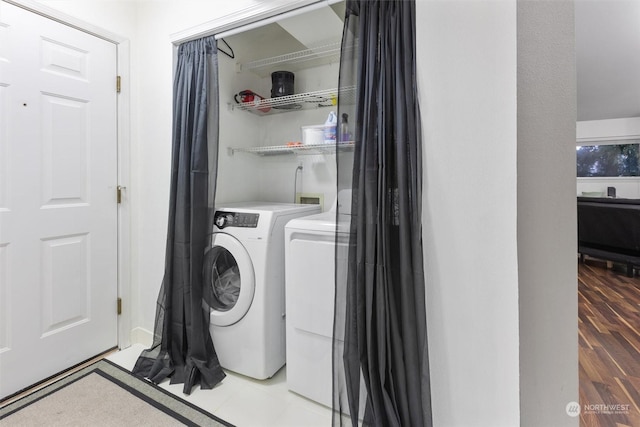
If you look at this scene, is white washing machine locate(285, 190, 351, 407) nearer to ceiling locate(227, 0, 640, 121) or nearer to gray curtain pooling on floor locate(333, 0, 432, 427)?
gray curtain pooling on floor locate(333, 0, 432, 427)

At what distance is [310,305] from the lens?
5.10 ft

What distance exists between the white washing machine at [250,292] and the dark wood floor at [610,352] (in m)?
1.58

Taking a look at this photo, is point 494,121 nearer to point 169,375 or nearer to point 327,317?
point 327,317

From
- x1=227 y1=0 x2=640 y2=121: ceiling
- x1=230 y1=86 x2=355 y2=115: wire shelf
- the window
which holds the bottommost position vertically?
x1=230 y1=86 x2=355 y2=115: wire shelf

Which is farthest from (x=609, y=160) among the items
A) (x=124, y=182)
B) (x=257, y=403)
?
(x=124, y=182)

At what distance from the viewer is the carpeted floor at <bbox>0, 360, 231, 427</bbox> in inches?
56.3

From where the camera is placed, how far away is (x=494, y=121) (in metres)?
Answer: 1.05

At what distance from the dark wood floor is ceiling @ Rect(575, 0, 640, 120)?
8.31 feet

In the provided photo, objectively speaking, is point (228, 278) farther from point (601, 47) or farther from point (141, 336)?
point (601, 47)

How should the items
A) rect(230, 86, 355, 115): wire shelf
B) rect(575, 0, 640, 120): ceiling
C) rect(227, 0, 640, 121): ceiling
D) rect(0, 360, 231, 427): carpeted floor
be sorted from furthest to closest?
rect(575, 0, 640, 120): ceiling < rect(227, 0, 640, 121): ceiling < rect(230, 86, 355, 115): wire shelf < rect(0, 360, 231, 427): carpeted floor

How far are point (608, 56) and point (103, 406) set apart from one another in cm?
526

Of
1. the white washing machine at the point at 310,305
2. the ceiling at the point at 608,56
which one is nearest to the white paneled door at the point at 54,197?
the white washing machine at the point at 310,305

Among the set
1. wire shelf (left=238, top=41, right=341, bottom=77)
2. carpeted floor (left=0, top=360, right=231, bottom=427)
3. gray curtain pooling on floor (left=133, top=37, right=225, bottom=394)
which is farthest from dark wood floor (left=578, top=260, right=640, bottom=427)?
wire shelf (left=238, top=41, right=341, bottom=77)

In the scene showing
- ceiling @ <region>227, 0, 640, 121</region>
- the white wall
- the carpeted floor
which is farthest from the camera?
ceiling @ <region>227, 0, 640, 121</region>
